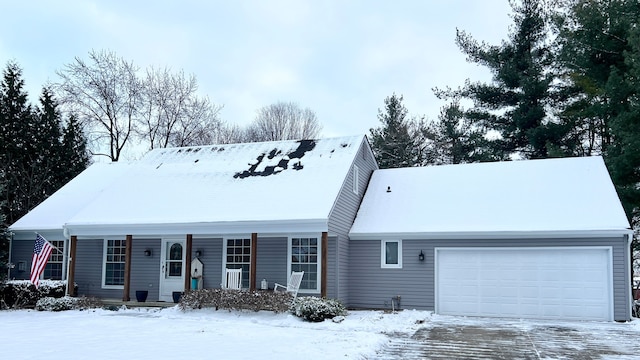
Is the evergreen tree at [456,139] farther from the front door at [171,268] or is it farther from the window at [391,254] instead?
the front door at [171,268]

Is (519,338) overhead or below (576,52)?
below

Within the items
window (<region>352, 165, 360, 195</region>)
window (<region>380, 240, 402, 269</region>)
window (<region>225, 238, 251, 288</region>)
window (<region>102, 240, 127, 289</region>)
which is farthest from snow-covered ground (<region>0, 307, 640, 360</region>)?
window (<region>352, 165, 360, 195</region>)

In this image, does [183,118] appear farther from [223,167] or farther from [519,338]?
[519,338]

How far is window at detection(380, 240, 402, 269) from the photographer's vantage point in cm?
1506

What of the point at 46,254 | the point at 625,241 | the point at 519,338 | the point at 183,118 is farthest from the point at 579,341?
the point at 183,118

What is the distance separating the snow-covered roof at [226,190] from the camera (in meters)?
14.6

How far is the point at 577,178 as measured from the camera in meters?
15.7

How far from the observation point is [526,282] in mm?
13922

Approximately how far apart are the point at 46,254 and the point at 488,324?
459 inches

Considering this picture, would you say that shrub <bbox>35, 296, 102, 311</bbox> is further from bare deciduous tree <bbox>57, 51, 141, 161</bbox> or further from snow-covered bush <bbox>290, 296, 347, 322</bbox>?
bare deciduous tree <bbox>57, 51, 141, 161</bbox>

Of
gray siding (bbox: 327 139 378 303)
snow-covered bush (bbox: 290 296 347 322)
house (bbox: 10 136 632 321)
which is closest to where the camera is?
snow-covered bush (bbox: 290 296 347 322)

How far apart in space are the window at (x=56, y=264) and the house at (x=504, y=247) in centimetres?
964

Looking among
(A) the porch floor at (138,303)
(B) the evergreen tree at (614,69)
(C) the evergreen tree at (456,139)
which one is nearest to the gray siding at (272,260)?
(A) the porch floor at (138,303)

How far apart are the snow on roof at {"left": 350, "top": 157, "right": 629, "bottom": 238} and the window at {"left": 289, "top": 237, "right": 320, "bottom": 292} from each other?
1.26 meters
